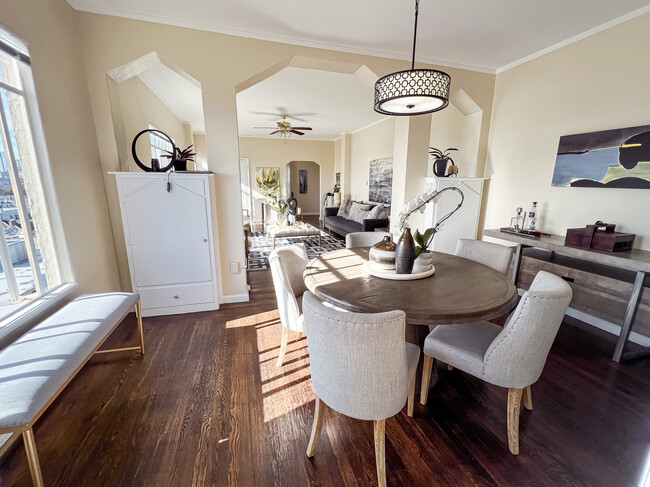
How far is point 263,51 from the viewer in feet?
8.96

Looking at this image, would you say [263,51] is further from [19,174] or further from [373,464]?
[373,464]

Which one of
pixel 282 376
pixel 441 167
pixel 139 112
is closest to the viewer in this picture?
pixel 282 376

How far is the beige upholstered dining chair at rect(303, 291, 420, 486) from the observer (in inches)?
39.6

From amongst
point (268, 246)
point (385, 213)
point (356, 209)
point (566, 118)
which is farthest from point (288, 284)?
point (356, 209)

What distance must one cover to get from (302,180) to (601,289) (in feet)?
33.2

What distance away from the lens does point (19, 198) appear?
70.2 inches

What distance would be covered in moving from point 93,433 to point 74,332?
555 millimetres

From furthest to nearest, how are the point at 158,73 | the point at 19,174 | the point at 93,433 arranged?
the point at 158,73
the point at 19,174
the point at 93,433

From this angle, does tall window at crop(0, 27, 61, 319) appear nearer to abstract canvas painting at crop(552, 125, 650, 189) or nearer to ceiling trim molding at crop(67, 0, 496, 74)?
ceiling trim molding at crop(67, 0, 496, 74)

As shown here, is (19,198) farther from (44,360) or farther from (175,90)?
(175,90)

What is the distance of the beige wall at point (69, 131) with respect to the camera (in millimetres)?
1889

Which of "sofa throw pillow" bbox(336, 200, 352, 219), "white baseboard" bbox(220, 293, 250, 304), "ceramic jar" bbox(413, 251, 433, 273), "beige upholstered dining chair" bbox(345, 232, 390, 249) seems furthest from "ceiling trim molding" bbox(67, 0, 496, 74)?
"sofa throw pillow" bbox(336, 200, 352, 219)

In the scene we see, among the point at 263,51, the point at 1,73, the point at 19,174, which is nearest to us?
the point at 1,73

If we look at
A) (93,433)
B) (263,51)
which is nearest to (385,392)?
(93,433)
